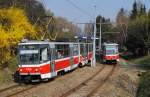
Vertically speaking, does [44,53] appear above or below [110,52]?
above

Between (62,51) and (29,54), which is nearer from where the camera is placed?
(29,54)

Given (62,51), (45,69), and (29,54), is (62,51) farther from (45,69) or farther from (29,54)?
(29,54)

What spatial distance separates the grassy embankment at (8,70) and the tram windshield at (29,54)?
3.14m

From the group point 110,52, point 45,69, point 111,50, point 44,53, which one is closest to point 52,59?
point 44,53

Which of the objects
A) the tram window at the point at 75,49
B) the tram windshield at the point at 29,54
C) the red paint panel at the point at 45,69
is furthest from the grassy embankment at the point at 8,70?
the tram window at the point at 75,49

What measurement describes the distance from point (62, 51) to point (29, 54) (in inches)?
262

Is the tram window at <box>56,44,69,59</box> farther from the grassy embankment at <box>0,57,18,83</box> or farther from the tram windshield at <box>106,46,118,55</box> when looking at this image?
the tram windshield at <box>106,46,118,55</box>

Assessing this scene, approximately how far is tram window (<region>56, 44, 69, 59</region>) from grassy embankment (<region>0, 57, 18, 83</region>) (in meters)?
4.07

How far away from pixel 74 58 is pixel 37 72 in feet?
42.8

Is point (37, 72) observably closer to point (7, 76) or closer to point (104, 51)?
point (7, 76)

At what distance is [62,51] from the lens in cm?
3488

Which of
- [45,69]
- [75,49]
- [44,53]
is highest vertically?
[44,53]

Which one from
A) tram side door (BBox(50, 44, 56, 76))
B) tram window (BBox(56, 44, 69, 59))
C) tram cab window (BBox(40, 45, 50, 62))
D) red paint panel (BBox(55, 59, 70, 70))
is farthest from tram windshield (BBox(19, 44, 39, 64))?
tram window (BBox(56, 44, 69, 59))

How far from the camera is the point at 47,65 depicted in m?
29.1
